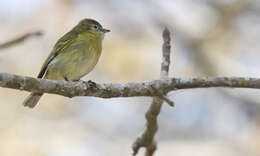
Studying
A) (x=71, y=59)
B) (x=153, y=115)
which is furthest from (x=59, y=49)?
(x=153, y=115)

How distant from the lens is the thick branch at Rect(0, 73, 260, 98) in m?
3.32

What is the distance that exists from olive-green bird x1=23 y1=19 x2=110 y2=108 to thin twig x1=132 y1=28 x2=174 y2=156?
50.1 inches

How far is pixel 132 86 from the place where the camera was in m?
3.67

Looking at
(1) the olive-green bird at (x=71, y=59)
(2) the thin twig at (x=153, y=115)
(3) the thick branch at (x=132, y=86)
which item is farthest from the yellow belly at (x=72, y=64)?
(3) the thick branch at (x=132, y=86)

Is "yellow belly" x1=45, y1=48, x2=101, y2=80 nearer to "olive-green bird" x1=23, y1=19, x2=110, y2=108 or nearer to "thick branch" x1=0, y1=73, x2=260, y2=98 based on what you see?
"olive-green bird" x1=23, y1=19, x2=110, y2=108

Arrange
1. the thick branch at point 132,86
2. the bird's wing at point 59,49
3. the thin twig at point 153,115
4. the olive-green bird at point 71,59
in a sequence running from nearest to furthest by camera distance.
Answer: the thick branch at point 132,86
the thin twig at point 153,115
the olive-green bird at point 71,59
the bird's wing at point 59,49

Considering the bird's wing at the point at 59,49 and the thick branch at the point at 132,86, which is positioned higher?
the bird's wing at the point at 59,49

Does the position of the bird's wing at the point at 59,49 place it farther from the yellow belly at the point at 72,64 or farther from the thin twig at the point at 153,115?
the thin twig at the point at 153,115

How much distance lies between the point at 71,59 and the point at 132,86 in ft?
5.22

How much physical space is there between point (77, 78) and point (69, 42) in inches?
18.7

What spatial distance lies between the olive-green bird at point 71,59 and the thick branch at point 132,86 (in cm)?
141

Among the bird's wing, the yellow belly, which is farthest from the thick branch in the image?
the bird's wing

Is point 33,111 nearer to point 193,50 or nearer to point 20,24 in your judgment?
point 20,24

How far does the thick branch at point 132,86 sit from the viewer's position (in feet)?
10.9
